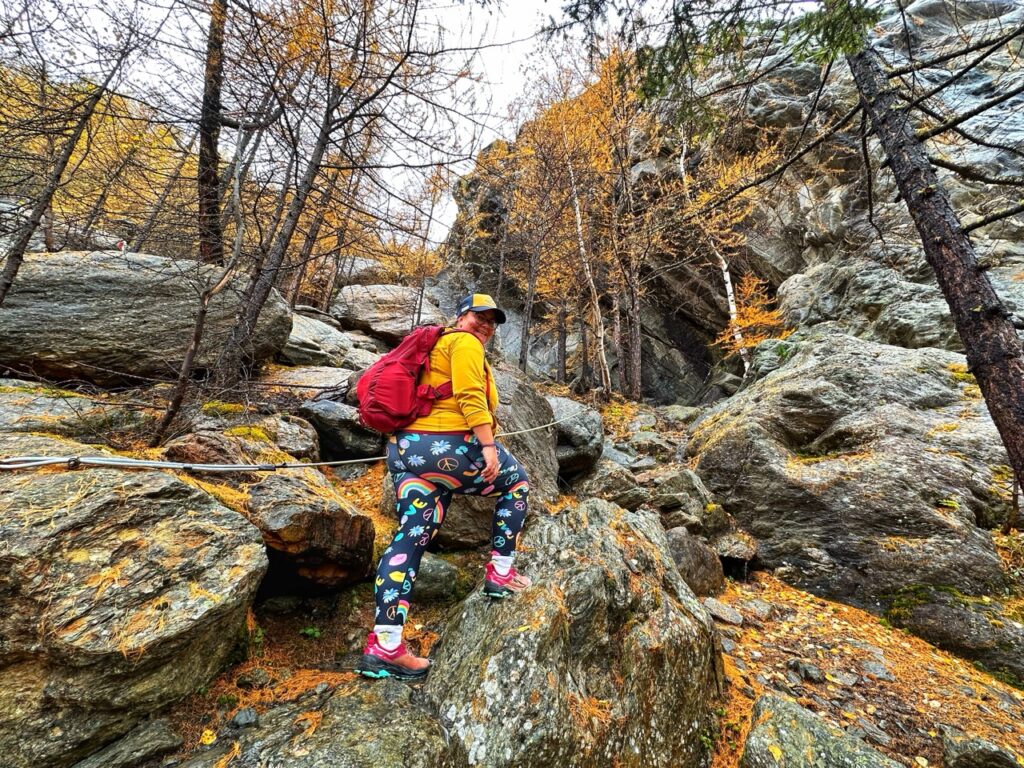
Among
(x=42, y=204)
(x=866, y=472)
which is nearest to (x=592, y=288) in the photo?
(x=866, y=472)

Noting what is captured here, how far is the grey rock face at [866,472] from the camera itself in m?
5.07

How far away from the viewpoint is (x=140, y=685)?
2215 millimetres

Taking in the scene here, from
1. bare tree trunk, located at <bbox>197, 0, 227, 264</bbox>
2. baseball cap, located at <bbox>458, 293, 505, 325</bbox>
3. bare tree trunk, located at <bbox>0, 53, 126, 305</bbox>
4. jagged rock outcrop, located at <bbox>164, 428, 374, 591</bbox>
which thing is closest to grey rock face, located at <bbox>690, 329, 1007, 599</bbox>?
baseball cap, located at <bbox>458, 293, 505, 325</bbox>

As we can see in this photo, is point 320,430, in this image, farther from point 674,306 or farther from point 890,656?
point 674,306

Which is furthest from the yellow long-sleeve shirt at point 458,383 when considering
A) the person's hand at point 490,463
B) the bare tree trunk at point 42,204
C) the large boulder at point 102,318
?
the bare tree trunk at point 42,204

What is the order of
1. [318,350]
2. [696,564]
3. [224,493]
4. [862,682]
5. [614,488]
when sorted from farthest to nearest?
[318,350] → [614,488] → [696,564] → [862,682] → [224,493]

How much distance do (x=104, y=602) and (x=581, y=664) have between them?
294cm

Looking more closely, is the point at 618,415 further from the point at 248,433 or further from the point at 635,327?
the point at 248,433

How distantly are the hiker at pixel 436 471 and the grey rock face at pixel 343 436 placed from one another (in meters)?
3.04

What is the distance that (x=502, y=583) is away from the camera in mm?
3303

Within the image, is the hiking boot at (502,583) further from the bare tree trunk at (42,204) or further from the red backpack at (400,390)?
the bare tree trunk at (42,204)

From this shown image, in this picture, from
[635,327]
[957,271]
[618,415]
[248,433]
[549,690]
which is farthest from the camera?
[635,327]

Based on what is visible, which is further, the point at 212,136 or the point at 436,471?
the point at 212,136

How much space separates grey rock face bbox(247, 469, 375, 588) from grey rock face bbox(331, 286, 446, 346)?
46.4 ft
